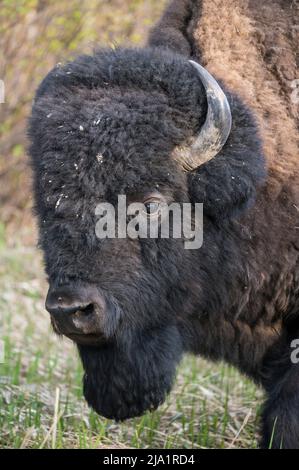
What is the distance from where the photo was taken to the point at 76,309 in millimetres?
3914

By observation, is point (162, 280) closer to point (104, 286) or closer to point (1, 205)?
point (104, 286)

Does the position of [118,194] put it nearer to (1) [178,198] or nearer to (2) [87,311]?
(1) [178,198]

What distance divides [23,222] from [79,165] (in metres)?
7.98

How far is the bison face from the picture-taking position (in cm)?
406

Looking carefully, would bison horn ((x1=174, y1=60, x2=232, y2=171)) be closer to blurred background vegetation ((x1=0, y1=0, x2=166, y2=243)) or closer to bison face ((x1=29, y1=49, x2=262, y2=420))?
bison face ((x1=29, y1=49, x2=262, y2=420))

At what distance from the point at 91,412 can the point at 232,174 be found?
1872 mm

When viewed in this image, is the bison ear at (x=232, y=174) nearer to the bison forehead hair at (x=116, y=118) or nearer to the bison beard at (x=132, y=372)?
the bison forehead hair at (x=116, y=118)

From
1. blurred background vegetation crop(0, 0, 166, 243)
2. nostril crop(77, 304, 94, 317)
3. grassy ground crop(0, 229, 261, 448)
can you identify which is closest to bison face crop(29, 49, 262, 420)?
nostril crop(77, 304, 94, 317)

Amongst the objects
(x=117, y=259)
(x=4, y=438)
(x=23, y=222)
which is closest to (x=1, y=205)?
(x=23, y=222)

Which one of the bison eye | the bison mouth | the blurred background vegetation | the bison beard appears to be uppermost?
the bison eye

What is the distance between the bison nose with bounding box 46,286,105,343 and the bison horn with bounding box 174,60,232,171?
2.80 feet

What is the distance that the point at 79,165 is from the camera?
4.10 metres

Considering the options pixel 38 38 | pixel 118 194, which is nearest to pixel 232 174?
pixel 118 194

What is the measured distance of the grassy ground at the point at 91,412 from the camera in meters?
4.98
